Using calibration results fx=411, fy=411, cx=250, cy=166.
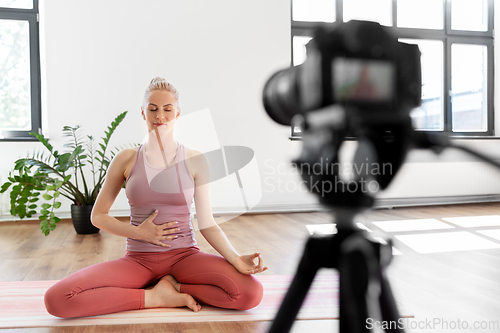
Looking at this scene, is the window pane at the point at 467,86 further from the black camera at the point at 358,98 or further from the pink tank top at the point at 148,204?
the pink tank top at the point at 148,204

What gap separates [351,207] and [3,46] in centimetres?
369

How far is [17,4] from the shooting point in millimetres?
3217

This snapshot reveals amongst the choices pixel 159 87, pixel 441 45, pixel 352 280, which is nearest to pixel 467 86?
pixel 441 45

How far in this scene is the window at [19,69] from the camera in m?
3.21

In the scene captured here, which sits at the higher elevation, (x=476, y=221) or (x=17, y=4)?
(x=17, y=4)

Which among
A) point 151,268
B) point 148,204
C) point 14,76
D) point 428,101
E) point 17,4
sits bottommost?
point 151,268

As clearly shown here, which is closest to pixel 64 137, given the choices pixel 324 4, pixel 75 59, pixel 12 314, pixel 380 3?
pixel 75 59

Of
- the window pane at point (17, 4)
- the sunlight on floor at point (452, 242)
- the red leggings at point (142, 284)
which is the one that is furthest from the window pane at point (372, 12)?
the window pane at point (17, 4)

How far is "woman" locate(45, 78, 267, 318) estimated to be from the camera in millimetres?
1209

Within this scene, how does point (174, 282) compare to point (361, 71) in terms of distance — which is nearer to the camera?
point (361, 71)

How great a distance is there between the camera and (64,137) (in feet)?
10.5

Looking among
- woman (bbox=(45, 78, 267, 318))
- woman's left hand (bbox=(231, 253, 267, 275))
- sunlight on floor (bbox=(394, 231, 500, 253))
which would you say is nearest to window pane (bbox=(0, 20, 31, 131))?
woman (bbox=(45, 78, 267, 318))

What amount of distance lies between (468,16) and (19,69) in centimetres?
360

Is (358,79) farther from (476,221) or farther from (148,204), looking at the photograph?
(476,221)
